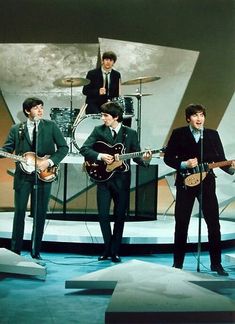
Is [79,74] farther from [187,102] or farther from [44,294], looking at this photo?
[44,294]

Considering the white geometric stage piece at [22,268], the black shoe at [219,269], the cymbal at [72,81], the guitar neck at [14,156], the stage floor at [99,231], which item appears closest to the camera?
the white geometric stage piece at [22,268]

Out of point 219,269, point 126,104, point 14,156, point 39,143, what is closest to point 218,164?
point 219,269

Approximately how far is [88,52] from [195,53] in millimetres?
1817

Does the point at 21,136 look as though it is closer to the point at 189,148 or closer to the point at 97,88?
the point at 189,148

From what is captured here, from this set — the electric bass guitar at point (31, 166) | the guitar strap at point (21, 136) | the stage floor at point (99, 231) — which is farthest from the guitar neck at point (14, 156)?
the stage floor at point (99, 231)

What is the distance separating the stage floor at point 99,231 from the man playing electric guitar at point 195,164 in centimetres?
116

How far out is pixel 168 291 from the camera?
4578 mm

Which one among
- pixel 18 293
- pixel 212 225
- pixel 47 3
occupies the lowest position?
pixel 18 293

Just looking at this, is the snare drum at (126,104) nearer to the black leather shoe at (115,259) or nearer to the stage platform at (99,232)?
the stage platform at (99,232)

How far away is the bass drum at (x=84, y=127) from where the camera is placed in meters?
8.53

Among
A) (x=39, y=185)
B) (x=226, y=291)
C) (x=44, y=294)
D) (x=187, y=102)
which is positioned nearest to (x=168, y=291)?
(x=226, y=291)

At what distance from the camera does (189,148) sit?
18.2 ft

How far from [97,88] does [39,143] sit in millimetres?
2837

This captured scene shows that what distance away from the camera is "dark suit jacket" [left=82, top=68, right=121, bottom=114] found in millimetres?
8570
